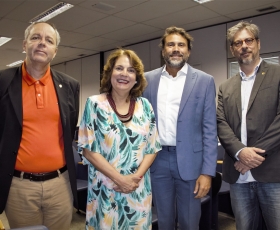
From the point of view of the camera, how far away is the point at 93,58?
912 centimetres

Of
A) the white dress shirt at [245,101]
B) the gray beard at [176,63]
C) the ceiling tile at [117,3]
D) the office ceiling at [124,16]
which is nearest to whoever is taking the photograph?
the white dress shirt at [245,101]

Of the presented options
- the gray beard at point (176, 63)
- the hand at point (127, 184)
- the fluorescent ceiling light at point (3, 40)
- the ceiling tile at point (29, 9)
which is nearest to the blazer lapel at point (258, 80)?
the gray beard at point (176, 63)

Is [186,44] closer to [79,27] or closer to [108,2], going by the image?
[108,2]

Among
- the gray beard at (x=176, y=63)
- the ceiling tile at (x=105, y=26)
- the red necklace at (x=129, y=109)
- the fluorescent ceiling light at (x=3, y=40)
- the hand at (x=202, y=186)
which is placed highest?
the fluorescent ceiling light at (x=3, y=40)

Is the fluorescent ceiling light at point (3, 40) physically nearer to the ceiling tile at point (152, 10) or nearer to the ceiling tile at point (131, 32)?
the ceiling tile at point (131, 32)

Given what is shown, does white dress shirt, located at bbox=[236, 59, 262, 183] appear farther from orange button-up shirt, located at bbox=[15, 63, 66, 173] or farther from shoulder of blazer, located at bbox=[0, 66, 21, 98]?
shoulder of blazer, located at bbox=[0, 66, 21, 98]

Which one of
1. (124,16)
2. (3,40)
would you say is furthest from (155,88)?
(3,40)

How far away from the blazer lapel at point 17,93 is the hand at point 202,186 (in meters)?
1.20

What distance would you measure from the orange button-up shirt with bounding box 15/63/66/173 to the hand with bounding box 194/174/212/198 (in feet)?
2.96

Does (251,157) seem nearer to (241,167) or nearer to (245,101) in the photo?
(241,167)

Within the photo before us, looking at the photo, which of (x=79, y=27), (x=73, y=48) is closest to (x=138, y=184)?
(x=79, y=27)

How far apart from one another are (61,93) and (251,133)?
129 centimetres

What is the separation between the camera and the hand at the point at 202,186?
1.87 metres

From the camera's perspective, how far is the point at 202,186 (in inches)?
73.4
